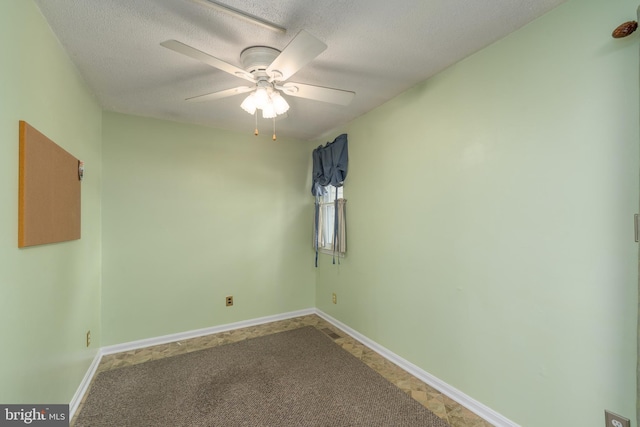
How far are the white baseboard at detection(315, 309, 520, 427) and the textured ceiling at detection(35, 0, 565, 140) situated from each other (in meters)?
2.33

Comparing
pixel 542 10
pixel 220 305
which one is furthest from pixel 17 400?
pixel 542 10

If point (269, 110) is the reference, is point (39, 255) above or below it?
below

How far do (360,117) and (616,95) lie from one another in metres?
1.97

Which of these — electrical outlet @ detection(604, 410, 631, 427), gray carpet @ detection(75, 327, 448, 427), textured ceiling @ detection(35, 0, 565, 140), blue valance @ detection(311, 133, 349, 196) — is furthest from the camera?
blue valance @ detection(311, 133, 349, 196)

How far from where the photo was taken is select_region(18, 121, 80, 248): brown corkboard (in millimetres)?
A: 1227

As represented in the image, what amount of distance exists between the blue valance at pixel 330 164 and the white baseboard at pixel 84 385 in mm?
2791

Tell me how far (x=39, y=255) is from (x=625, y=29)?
9.76ft

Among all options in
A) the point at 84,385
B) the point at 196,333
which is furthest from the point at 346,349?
the point at 84,385

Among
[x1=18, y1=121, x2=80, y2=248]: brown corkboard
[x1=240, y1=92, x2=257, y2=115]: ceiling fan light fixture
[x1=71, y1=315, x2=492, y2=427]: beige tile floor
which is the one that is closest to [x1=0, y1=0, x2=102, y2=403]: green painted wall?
[x1=18, y1=121, x2=80, y2=248]: brown corkboard

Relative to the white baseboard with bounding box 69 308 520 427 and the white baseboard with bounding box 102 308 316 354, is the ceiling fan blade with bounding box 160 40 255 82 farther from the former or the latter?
the white baseboard with bounding box 102 308 316 354

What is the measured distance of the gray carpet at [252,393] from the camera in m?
1.79

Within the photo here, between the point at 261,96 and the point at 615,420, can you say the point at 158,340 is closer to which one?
the point at 261,96

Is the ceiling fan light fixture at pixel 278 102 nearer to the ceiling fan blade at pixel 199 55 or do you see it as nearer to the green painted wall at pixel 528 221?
the ceiling fan blade at pixel 199 55

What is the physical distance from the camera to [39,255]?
142 centimetres
